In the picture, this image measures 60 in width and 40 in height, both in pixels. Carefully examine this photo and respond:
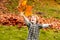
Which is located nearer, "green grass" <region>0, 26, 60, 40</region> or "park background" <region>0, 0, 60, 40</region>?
"green grass" <region>0, 26, 60, 40</region>

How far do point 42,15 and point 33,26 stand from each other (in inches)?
549

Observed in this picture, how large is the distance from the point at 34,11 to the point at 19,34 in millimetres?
9976

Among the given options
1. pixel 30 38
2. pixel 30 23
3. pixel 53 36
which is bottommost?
pixel 53 36

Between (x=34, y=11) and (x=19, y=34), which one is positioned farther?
(x=34, y=11)

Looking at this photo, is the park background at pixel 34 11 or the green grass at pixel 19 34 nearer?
the green grass at pixel 19 34

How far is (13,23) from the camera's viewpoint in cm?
1970

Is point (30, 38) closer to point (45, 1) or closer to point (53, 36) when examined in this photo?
point (53, 36)

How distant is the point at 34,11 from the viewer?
1053 inches

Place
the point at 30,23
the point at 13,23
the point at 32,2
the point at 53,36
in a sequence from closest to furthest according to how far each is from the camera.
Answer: the point at 30,23 → the point at 53,36 → the point at 13,23 → the point at 32,2

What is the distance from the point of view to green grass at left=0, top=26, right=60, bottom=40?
1637 centimetres

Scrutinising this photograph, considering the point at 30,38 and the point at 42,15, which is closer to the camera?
the point at 30,38

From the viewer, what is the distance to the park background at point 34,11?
1678cm

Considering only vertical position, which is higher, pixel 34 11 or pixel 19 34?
pixel 34 11

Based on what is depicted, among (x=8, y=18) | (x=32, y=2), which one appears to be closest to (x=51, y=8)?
(x=32, y=2)
